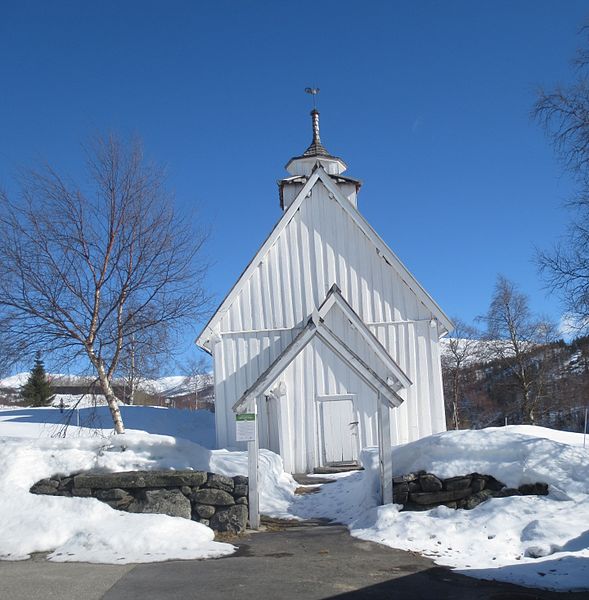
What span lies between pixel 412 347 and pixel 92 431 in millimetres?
9614

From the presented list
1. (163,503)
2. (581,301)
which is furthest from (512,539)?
(581,301)

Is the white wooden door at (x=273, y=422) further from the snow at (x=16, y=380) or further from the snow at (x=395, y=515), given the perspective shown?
the snow at (x=16, y=380)

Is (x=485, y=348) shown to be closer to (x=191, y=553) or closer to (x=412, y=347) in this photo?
(x=412, y=347)

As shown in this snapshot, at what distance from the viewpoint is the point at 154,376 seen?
665 inches

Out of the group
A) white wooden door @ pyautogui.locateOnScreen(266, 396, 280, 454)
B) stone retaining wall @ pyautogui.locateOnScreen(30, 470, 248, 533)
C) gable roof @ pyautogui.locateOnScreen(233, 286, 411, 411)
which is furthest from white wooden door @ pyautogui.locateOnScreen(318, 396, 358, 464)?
stone retaining wall @ pyautogui.locateOnScreen(30, 470, 248, 533)

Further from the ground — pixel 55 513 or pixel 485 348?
pixel 485 348

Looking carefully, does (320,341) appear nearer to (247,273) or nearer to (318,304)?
(318,304)

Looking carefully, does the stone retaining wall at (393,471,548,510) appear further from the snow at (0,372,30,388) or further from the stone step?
the snow at (0,372,30,388)

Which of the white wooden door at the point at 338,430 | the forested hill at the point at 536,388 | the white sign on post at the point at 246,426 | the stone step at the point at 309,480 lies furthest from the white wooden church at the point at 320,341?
the forested hill at the point at 536,388

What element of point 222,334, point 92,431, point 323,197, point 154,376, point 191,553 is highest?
point 323,197

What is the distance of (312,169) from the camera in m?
21.2

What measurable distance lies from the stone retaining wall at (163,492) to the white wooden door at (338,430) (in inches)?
246

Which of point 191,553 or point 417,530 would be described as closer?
point 191,553

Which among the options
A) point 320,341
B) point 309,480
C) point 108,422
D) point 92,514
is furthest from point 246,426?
point 108,422
